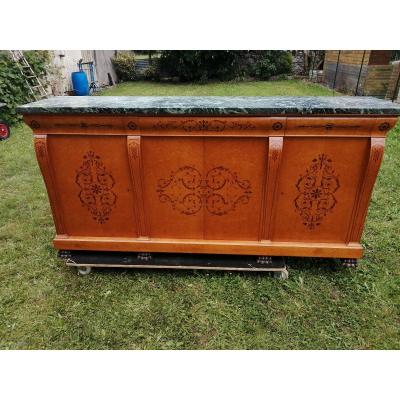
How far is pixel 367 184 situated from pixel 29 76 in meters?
8.75

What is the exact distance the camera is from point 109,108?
2277mm

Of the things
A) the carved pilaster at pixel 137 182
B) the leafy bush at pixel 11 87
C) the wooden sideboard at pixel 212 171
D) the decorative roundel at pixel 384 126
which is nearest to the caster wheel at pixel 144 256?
the wooden sideboard at pixel 212 171

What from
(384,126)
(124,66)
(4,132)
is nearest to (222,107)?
(384,126)

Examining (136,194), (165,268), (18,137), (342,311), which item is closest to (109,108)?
(136,194)

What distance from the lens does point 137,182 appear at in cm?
254

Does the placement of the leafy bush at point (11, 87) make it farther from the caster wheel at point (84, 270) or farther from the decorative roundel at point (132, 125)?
the decorative roundel at point (132, 125)

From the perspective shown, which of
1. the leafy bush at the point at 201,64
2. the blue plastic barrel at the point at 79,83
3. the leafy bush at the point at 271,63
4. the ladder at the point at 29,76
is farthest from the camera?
the leafy bush at the point at 271,63

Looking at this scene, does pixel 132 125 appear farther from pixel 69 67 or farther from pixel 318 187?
pixel 69 67

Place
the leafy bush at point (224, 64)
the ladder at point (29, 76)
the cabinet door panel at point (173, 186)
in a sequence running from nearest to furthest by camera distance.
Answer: the cabinet door panel at point (173, 186)
the ladder at point (29, 76)
the leafy bush at point (224, 64)

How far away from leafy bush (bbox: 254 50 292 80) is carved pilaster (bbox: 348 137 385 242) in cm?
1503

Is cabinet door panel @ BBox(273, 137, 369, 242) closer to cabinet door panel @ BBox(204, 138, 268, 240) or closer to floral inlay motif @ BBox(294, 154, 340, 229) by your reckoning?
floral inlay motif @ BBox(294, 154, 340, 229)

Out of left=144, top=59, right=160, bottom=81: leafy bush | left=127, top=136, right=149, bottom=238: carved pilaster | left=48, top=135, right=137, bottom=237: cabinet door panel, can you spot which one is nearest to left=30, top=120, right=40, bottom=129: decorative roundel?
left=48, top=135, right=137, bottom=237: cabinet door panel

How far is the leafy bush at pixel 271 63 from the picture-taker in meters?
16.0

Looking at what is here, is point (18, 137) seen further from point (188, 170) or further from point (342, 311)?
point (342, 311)
